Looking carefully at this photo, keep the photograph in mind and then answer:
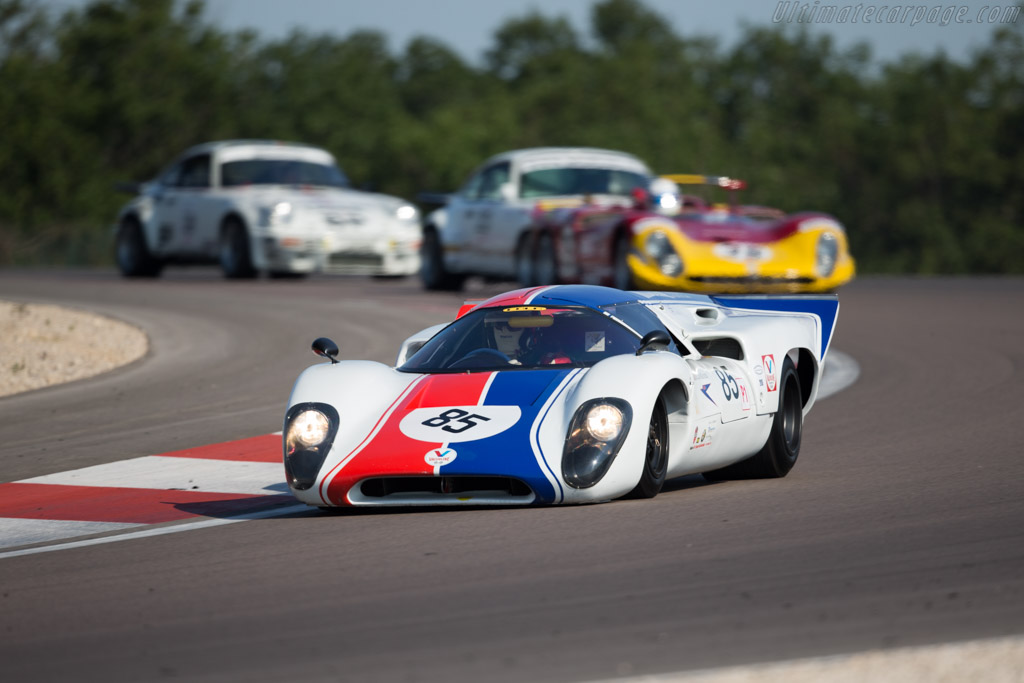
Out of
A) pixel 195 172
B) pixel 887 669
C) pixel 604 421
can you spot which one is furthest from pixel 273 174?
pixel 887 669

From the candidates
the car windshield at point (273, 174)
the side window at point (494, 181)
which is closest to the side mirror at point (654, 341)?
the side window at point (494, 181)

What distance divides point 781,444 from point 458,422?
182cm

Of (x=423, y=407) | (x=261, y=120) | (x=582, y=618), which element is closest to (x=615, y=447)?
(x=423, y=407)

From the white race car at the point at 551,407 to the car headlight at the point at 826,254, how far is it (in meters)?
7.05

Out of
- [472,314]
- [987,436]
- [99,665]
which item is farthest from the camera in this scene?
[987,436]

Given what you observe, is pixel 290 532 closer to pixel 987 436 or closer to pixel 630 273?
pixel 987 436

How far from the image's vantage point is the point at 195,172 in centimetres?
2184

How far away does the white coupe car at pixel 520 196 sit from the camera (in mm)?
17266

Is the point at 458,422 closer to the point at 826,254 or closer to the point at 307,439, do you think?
the point at 307,439

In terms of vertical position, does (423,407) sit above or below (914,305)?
above

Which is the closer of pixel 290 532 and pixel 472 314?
pixel 290 532

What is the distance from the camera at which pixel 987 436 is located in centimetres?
856

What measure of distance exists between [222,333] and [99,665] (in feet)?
33.5

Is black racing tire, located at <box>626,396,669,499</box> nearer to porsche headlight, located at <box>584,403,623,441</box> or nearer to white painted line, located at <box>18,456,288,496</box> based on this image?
porsche headlight, located at <box>584,403,623,441</box>
